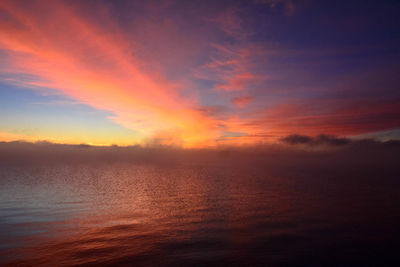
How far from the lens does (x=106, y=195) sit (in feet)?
172

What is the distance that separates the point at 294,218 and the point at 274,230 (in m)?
7.20

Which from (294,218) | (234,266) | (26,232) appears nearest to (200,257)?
(234,266)

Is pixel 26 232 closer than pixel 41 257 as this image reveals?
No

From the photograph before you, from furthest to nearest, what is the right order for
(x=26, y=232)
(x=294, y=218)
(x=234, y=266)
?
(x=294, y=218)
(x=26, y=232)
(x=234, y=266)

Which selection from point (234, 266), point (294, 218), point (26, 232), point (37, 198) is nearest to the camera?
point (234, 266)

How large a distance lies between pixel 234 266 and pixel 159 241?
9.14 meters

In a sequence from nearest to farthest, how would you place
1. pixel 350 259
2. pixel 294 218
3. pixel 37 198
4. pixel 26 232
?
1. pixel 350 259
2. pixel 26 232
3. pixel 294 218
4. pixel 37 198

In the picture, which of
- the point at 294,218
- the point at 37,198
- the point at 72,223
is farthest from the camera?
the point at 37,198

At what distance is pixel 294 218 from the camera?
34.0m

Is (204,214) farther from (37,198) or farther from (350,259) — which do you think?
(37,198)

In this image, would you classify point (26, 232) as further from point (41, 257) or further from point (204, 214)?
point (204, 214)

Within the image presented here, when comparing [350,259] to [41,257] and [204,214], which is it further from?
[41,257]

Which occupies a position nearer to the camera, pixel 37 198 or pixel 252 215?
pixel 252 215

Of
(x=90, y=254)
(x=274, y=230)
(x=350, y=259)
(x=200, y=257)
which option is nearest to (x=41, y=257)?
(x=90, y=254)
